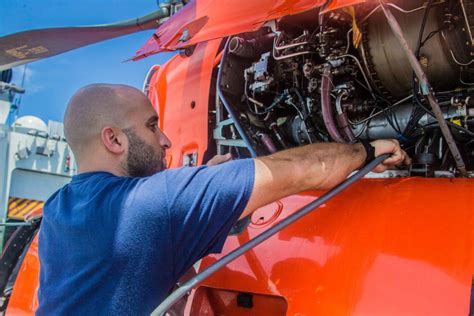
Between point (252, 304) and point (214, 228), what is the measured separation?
45 centimetres

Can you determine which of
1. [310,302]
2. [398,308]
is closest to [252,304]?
[310,302]

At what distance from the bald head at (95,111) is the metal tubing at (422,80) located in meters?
0.92

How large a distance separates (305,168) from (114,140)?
0.68m

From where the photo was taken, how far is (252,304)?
1.65 metres

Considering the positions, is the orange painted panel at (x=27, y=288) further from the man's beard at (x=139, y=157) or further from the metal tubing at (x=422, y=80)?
the metal tubing at (x=422, y=80)

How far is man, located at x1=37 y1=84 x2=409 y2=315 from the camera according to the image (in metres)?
1.31

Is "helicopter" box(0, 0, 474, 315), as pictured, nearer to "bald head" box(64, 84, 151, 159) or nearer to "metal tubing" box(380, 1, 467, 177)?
"metal tubing" box(380, 1, 467, 177)

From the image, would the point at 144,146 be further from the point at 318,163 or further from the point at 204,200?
the point at 318,163

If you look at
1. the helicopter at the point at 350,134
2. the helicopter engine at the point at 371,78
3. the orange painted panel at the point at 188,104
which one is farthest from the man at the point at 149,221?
the orange painted panel at the point at 188,104

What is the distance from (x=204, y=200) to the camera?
1319 mm

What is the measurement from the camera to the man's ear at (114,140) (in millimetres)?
1558

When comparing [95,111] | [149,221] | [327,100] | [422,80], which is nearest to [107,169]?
[95,111]

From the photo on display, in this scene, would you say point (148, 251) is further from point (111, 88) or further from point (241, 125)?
point (241, 125)

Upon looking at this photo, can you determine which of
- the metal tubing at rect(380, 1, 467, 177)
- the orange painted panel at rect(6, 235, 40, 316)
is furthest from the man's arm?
the orange painted panel at rect(6, 235, 40, 316)
